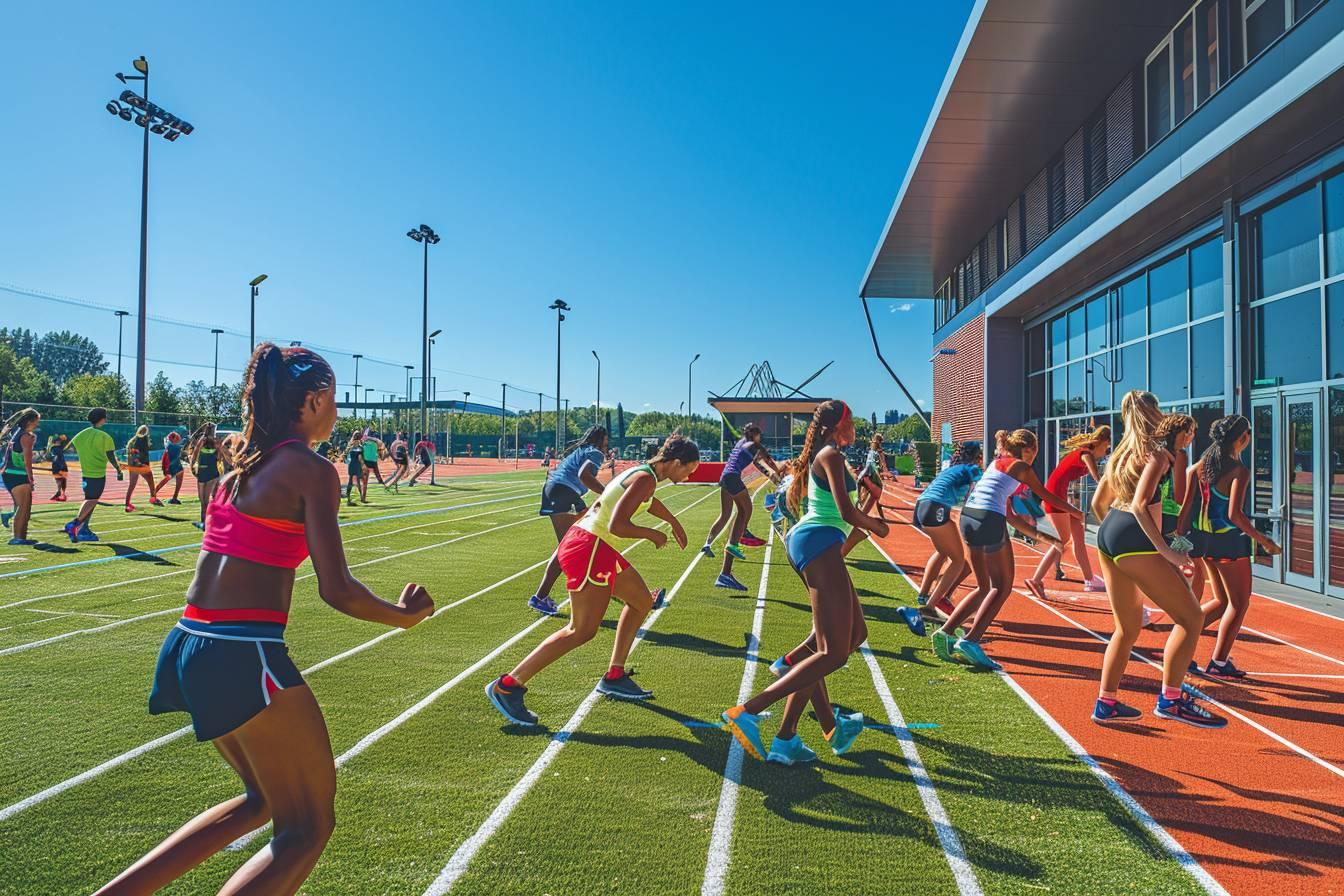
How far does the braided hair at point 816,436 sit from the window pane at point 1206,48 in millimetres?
10979

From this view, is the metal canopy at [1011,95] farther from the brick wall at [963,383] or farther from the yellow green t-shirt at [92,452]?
the yellow green t-shirt at [92,452]

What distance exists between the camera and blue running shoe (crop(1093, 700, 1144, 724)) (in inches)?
197

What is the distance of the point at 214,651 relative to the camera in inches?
85.3

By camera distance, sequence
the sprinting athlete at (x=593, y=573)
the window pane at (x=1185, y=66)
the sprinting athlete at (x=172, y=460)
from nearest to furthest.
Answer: the sprinting athlete at (x=593, y=573) → the window pane at (x=1185, y=66) → the sprinting athlete at (x=172, y=460)

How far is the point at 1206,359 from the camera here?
40.1 feet

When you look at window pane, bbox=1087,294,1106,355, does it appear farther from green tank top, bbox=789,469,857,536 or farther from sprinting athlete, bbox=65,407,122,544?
sprinting athlete, bbox=65,407,122,544

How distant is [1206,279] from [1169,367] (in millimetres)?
1802

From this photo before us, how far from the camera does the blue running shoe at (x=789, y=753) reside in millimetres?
4281

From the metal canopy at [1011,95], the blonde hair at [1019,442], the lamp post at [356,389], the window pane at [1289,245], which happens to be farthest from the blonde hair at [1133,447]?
the lamp post at [356,389]

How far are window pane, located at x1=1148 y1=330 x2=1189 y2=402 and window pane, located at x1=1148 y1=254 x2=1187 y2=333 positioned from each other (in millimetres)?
263

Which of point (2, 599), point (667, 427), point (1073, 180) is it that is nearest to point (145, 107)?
point (2, 599)

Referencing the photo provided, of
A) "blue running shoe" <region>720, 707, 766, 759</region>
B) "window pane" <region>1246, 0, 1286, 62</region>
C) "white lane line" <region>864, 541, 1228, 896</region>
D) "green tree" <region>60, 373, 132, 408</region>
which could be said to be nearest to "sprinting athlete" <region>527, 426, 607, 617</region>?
"blue running shoe" <region>720, 707, 766, 759</region>

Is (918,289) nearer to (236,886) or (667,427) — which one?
(236,886)

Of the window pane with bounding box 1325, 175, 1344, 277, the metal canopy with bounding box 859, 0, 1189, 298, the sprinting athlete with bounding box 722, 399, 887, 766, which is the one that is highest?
the metal canopy with bounding box 859, 0, 1189, 298
